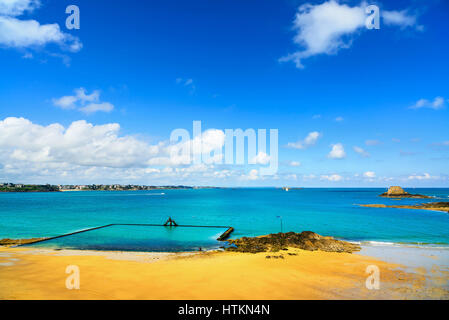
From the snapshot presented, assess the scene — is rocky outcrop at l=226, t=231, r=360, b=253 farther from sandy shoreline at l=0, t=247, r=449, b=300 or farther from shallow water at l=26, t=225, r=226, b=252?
shallow water at l=26, t=225, r=226, b=252

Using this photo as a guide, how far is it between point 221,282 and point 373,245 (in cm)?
2509

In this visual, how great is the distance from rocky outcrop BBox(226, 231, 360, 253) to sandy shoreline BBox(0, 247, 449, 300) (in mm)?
2270

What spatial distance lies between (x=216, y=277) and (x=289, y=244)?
14.1 metres

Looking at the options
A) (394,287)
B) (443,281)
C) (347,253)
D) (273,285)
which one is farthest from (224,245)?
(443,281)

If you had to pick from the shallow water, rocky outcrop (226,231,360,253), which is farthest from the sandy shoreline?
the shallow water

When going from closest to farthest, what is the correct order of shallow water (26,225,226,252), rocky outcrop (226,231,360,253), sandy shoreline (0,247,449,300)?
sandy shoreline (0,247,449,300) → rocky outcrop (226,231,360,253) → shallow water (26,225,226,252)

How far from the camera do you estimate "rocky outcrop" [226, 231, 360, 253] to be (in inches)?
1073

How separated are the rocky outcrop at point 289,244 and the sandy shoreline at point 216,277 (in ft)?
7.45

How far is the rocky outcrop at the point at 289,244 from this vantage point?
2725 cm

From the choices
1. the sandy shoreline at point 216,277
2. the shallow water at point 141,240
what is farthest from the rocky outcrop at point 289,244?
the shallow water at point 141,240

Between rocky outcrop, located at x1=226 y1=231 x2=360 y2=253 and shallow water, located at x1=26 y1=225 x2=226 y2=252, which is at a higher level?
rocky outcrop, located at x1=226 y1=231 x2=360 y2=253

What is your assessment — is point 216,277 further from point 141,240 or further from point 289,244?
point 141,240

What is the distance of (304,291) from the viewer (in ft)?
49.1
